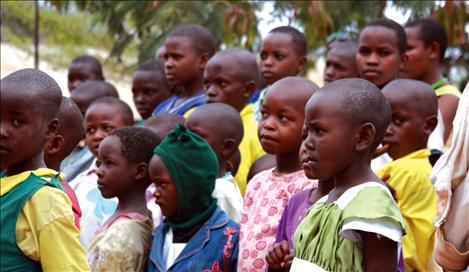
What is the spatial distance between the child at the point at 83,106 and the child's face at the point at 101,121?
670 millimetres

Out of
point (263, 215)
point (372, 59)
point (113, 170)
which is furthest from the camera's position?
point (372, 59)

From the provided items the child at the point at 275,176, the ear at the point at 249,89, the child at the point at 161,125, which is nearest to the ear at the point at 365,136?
the child at the point at 275,176

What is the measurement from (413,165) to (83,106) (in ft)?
11.3

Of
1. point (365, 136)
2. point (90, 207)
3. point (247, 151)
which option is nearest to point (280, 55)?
point (247, 151)

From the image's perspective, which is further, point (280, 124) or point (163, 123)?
point (163, 123)

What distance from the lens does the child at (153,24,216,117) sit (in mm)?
7238

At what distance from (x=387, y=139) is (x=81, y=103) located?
317 centimetres

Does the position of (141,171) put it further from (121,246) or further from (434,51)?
(434,51)

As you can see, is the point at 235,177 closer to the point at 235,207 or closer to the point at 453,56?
the point at 235,207

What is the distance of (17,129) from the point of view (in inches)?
140

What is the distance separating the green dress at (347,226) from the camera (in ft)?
11.6

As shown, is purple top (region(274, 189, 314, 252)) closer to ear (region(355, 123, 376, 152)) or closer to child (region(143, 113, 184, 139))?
ear (region(355, 123, 376, 152))

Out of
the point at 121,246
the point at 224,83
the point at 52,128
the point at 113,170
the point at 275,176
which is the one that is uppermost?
the point at 52,128

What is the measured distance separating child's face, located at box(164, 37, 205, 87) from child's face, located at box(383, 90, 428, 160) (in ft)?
7.66
